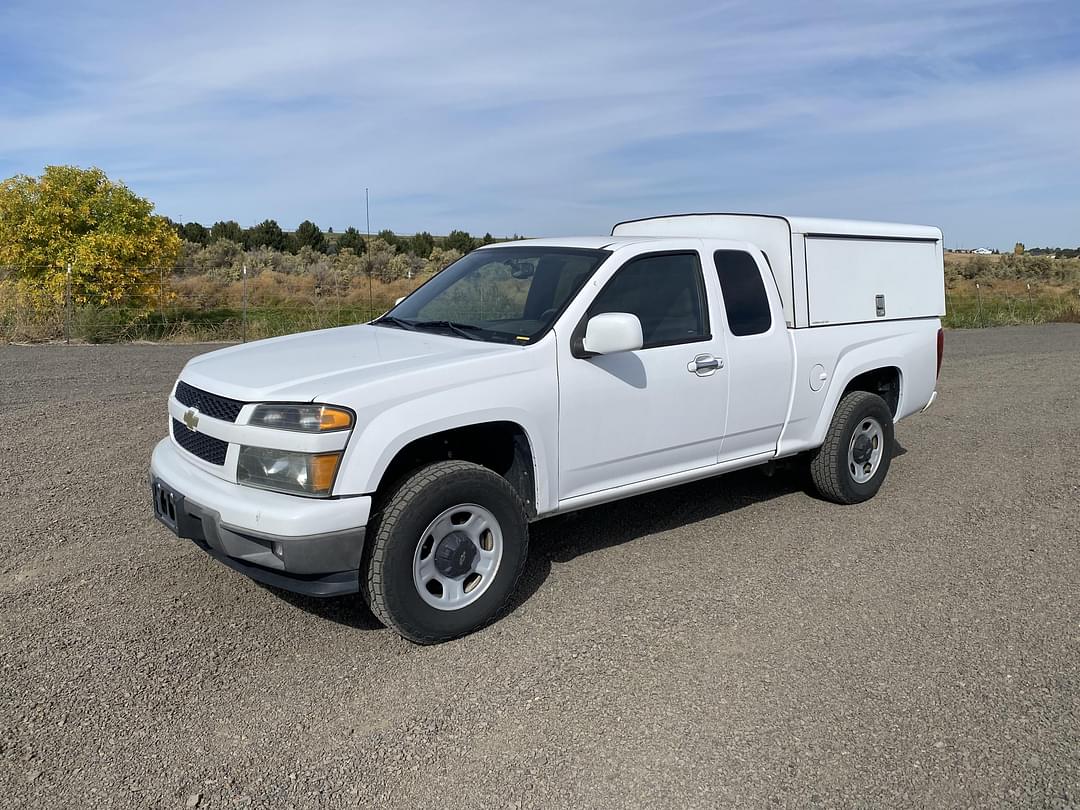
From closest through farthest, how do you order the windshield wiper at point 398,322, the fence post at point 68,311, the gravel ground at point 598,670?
the gravel ground at point 598,670 → the windshield wiper at point 398,322 → the fence post at point 68,311

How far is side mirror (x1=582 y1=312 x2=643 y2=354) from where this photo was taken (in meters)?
4.42

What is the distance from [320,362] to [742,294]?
264 centimetres

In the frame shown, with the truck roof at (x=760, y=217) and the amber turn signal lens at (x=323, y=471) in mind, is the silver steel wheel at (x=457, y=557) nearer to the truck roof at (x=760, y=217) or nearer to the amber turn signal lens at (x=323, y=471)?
the amber turn signal lens at (x=323, y=471)

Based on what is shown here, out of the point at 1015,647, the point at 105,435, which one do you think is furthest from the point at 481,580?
the point at 105,435

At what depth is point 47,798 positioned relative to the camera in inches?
119

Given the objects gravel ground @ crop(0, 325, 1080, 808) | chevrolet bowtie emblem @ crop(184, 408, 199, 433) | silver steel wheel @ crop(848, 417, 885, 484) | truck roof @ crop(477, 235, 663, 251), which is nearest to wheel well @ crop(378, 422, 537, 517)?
gravel ground @ crop(0, 325, 1080, 808)

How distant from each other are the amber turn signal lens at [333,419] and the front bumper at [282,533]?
311mm

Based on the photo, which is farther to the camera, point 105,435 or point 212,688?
point 105,435

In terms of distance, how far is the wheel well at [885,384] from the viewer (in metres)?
6.76

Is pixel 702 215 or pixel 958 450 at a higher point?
pixel 702 215

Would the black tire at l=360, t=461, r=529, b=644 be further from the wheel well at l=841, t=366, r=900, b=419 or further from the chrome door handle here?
the wheel well at l=841, t=366, r=900, b=419

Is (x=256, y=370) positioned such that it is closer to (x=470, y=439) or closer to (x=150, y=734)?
(x=470, y=439)

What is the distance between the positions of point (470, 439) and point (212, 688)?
1665 millimetres

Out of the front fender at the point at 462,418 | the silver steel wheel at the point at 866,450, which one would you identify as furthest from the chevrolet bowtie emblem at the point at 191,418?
the silver steel wheel at the point at 866,450
